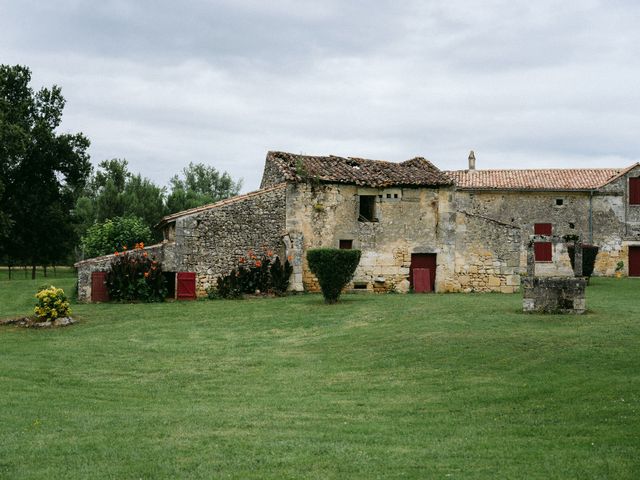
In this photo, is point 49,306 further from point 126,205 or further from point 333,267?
point 126,205

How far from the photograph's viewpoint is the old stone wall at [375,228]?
27.6 metres

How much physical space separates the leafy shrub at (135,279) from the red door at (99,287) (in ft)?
0.71

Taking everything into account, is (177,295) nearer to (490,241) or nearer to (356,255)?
(356,255)

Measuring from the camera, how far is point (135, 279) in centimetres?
2498

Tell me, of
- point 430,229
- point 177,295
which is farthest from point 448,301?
point 177,295

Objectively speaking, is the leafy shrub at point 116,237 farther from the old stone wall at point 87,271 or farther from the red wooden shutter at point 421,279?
the red wooden shutter at point 421,279

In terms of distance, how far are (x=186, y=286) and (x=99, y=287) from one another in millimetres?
2860

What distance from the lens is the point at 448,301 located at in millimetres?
21594

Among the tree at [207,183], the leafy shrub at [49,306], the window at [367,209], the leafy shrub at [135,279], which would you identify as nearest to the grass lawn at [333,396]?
the leafy shrub at [49,306]

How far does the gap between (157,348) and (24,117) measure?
3048 centimetres

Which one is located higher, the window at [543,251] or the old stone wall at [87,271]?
the window at [543,251]

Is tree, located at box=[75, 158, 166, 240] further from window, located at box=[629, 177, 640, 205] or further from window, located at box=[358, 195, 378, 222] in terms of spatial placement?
window, located at box=[629, 177, 640, 205]

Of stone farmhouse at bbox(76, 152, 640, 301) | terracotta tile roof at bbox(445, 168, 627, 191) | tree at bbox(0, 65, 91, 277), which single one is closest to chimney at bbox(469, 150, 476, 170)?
terracotta tile roof at bbox(445, 168, 627, 191)

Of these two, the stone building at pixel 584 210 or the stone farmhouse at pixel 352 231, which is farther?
the stone building at pixel 584 210
